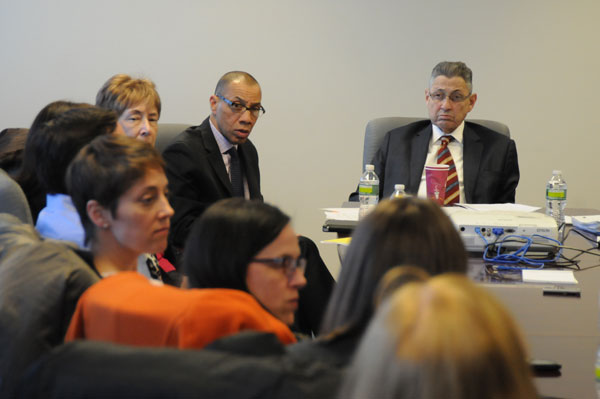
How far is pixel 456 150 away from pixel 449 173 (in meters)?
0.18

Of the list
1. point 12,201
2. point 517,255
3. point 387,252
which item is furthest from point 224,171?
point 387,252

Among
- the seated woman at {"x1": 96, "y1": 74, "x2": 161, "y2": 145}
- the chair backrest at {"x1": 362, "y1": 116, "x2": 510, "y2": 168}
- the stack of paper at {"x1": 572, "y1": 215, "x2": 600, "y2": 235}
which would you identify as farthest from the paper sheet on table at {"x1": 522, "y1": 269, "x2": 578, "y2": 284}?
the chair backrest at {"x1": 362, "y1": 116, "x2": 510, "y2": 168}

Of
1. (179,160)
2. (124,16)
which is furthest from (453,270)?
(124,16)

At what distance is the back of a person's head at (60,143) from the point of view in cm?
207

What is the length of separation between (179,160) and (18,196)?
100 centimetres

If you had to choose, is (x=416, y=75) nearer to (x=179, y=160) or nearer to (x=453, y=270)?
(x=179, y=160)

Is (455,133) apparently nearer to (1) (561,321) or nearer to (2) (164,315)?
(1) (561,321)

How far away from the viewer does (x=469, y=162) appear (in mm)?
3650

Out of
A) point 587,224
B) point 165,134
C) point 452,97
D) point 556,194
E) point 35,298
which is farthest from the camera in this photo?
point 452,97

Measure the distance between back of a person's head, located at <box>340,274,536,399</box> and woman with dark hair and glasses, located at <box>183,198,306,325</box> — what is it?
0.77m

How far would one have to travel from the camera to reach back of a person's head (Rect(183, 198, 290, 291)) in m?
1.55

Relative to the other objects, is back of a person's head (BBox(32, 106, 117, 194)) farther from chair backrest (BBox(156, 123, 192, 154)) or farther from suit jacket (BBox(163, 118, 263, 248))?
chair backrest (BBox(156, 123, 192, 154))

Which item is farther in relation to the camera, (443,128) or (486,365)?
(443,128)

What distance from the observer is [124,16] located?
4805 millimetres
